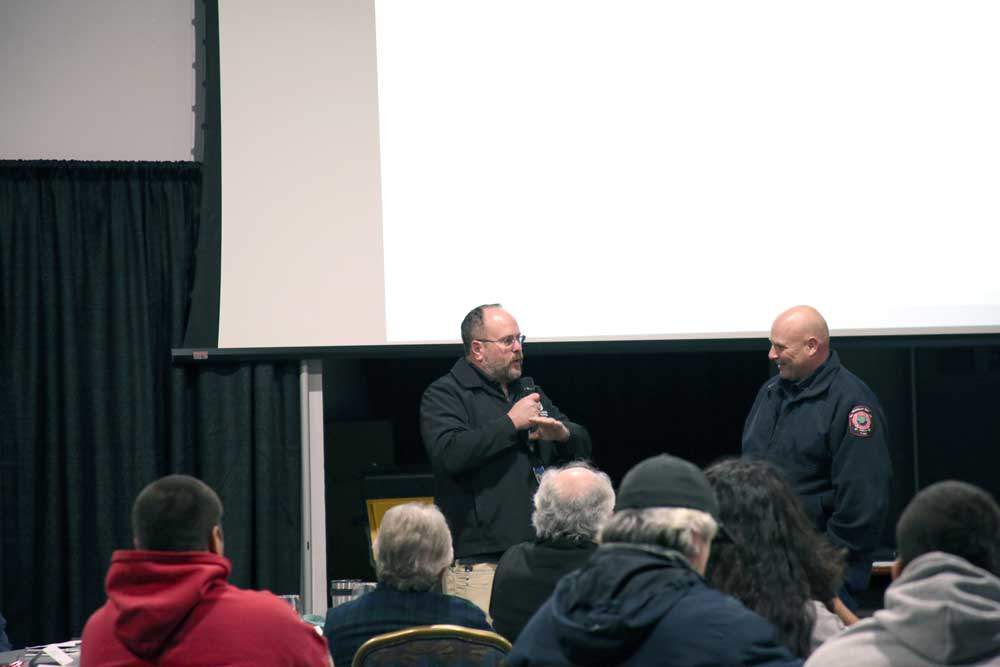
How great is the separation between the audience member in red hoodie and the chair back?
0.18 meters

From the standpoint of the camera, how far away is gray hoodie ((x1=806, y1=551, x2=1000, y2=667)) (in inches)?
66.2

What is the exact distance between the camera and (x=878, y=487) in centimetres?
359

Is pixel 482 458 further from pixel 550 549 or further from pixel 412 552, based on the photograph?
pixel 412 552

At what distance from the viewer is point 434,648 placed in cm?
231

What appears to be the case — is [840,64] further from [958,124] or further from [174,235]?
[174,235]

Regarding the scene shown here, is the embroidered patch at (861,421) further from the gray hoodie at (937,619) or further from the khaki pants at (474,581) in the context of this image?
the gray hoodie at (937,619)

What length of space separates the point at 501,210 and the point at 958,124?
1.89 meters

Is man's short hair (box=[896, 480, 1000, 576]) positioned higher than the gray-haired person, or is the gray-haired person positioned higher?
man's short hair (box=[896, 480, 1000, 576])

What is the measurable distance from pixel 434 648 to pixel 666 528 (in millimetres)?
660

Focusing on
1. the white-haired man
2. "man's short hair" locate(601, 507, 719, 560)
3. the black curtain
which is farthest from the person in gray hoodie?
the black curtain

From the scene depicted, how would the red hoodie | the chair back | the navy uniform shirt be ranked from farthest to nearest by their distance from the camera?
the navy uniform shirt, the chair back, the red hoodie

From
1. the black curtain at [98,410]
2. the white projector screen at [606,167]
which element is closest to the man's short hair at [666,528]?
the white projector screen at [606,167]

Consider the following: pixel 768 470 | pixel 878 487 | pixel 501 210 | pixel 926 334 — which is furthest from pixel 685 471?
pixel 926 334

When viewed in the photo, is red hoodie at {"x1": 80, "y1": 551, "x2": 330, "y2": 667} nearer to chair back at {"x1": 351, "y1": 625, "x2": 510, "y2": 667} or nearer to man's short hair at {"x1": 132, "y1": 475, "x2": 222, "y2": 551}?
man's short hair at {"x1": 132, "y1": 475, "x2": 222, "y2": 551}
